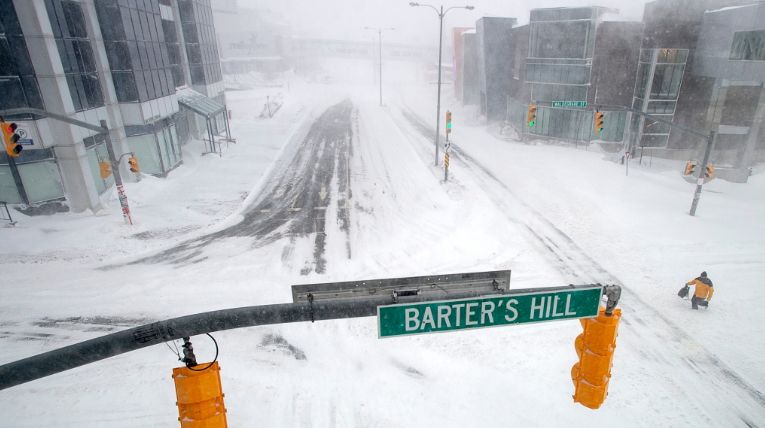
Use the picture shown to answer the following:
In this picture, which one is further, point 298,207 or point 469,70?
point 469,70

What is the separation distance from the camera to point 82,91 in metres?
18.7

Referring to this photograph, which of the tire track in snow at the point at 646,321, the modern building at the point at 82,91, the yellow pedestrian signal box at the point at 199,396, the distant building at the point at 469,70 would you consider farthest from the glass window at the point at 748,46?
the modern building at the point at 82,91

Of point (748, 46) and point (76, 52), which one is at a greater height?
point (76, 52)

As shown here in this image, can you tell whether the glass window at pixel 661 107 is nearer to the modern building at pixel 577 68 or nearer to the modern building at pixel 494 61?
the modern building at pixel 577 68

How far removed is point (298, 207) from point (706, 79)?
28.2 meters

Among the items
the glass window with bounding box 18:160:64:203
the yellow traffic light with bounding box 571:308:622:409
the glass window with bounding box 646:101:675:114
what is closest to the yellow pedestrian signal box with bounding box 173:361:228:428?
the yellow traffic light with bounding box 571:308:622:409

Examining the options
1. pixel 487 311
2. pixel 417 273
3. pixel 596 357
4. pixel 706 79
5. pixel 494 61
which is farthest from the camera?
pixel 494 61

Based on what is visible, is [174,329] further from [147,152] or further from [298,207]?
[147,152]

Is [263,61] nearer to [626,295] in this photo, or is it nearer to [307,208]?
[307,208]

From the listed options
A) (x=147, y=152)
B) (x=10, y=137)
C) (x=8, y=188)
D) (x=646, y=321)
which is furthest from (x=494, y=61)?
(x=10, y=137)

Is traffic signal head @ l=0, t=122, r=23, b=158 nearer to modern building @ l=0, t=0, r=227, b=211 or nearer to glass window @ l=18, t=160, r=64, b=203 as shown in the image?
modern building @ l=0, t=0, r=227, b=211

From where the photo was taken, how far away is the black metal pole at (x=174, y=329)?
303 centimetres

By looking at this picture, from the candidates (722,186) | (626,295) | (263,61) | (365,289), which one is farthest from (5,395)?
(263,61)

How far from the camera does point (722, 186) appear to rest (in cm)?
2327
